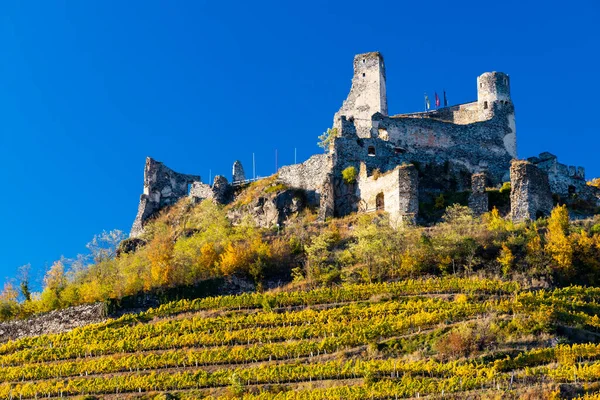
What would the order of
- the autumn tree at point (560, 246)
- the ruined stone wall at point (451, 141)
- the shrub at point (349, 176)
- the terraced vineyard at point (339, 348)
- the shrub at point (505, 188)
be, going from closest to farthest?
the terraced vineyard at point (339, 348)
the autumn tree at point (560, 246)
the shrub at point (505, 188)
the shrub at point (349, 176)
the ruined stone wall at point (451, 141)

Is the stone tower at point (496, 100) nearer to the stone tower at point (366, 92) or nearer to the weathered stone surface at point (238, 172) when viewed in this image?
the stone tower at point (366, 92)

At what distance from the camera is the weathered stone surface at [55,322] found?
51.7 metres

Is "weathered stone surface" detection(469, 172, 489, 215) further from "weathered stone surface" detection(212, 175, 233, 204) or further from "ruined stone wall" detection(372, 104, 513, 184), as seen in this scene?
"weathered stone surface" detection(212, 175, 233, 204)

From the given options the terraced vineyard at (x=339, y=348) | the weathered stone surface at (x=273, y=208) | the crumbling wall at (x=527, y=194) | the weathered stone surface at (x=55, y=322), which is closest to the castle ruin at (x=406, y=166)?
the crumbling wall at (x=527, y=194)

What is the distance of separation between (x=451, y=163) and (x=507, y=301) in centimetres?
2318

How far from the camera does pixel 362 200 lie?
61.9 m

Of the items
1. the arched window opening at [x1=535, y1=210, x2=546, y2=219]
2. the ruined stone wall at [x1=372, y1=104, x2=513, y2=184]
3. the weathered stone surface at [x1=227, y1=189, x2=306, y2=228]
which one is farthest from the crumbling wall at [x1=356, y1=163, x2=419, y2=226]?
the arched window opening at [x1=535, y1=210, x2=546, y2=219]

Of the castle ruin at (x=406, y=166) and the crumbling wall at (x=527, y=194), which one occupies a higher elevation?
the castle ruin at (x=406, y=166)

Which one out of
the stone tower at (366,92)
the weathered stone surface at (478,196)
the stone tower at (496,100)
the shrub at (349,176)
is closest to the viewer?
the weathered stone surface at (478,196)

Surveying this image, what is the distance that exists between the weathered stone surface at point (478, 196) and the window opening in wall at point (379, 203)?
19.6ft

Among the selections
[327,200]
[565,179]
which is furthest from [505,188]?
[327,200]

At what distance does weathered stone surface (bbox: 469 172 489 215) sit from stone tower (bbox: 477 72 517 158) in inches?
529

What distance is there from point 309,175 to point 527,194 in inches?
686

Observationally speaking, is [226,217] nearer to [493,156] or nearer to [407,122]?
[407,122]
